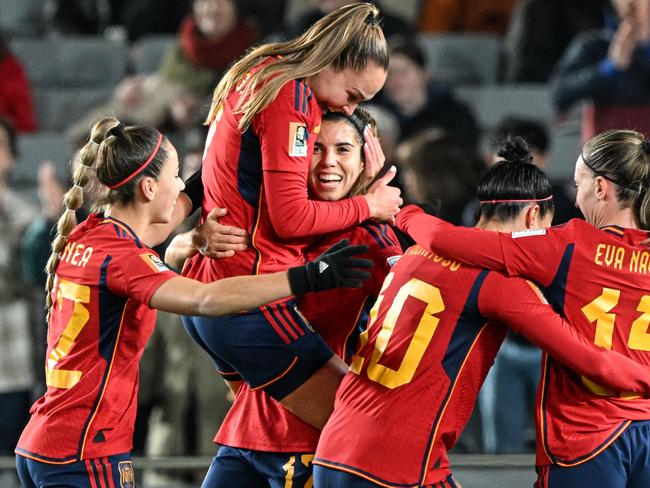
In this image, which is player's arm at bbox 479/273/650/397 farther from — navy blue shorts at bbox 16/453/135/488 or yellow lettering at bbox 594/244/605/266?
navy blue shorts at bbox 16/453/135/488

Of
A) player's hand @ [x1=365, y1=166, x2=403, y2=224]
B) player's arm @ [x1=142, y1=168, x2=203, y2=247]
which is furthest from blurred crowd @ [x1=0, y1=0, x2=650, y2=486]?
player's hand @ [x1=365, y1=166, x2=403, y2=224]

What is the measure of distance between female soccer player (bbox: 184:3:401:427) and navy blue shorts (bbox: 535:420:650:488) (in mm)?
633

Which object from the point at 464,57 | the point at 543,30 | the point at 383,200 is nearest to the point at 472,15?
the point at 464,57

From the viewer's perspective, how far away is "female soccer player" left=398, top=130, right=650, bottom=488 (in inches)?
117

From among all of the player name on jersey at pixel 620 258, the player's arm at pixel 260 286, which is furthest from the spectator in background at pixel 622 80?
the player's arm at pixel 260 286

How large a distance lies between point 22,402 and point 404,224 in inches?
113

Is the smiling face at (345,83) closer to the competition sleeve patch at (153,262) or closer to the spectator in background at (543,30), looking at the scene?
the competition sleeve patch at (153,262)

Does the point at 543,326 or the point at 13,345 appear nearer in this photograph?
the point at 543,326

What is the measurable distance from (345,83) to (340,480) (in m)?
1.02

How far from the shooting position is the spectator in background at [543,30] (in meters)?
7.02

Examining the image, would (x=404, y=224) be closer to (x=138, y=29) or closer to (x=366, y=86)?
(x=366, y=86)

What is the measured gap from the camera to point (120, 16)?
807cm

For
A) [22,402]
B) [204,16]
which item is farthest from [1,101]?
[22,402]

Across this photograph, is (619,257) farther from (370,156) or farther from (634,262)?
(370,156)
